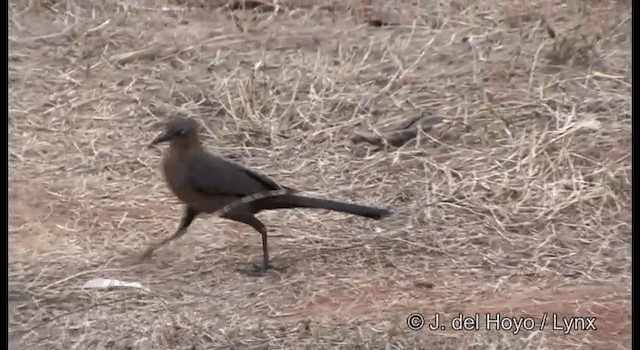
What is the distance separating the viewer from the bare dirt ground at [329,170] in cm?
434

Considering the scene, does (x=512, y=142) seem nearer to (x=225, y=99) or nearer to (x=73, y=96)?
(x=225, y=99)

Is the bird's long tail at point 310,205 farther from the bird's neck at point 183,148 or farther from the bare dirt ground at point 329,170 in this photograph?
the bird's neck at point 183,148

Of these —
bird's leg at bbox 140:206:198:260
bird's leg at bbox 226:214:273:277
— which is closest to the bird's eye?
bird's leg at bbox 140:206:198:260

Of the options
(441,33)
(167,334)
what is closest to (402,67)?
(441,33)

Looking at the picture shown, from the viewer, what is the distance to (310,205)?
4.74 metres

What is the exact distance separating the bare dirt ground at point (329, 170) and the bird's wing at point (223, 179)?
33 cm

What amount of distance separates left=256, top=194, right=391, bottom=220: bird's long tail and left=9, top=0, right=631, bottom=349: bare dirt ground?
19cm

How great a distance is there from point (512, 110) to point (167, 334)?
265 centimetres

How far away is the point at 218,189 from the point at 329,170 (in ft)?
3.50

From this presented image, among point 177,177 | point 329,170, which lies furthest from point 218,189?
point 329,170

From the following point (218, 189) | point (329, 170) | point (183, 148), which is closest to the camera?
point (218, 189)

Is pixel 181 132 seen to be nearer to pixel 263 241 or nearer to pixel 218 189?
pixel 218 189

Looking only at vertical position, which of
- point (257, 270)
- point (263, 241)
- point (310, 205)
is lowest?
point (257, 270)

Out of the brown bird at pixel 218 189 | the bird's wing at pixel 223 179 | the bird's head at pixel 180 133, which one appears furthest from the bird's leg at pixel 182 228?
the bird's head at pixel 180 133
